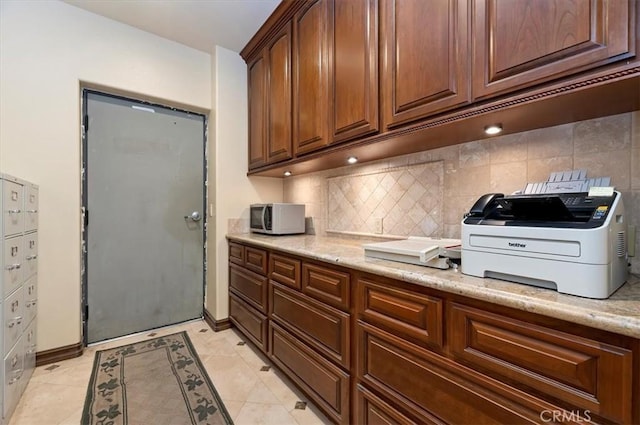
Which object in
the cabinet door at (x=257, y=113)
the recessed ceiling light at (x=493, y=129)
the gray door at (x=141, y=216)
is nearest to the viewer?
the recessed ceiling light at (x=493, y=129)

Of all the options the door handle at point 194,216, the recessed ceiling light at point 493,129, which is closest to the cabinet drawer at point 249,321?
the door handle at point 194,216

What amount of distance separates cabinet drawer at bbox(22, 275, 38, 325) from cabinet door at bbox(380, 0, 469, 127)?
245 cm

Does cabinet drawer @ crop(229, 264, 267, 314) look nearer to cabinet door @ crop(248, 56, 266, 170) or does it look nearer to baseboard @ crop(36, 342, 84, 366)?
cabinet door @ crop(248, 56, 266, 170)

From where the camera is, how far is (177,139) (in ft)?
8.91

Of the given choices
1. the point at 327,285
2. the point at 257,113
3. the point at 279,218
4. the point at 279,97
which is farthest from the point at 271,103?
the point at 327,285

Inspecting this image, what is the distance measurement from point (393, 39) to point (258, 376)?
7.16 ft

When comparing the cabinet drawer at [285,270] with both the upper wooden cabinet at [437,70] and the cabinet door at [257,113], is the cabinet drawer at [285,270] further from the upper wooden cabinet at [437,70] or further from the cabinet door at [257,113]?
the cabinet door at [257,113]

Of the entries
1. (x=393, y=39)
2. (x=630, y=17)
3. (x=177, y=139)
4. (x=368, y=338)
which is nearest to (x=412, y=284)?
(x=368, y=338)

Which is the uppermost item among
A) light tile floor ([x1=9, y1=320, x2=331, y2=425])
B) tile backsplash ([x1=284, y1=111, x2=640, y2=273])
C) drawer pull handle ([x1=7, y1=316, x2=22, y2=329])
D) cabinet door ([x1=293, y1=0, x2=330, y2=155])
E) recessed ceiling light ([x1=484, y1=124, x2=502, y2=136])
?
cabinet door ([x1=293, y1=0, x2=330, y2=155])

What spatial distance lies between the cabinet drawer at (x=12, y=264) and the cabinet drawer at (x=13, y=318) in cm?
6

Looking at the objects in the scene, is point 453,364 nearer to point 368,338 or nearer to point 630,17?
point 368,338

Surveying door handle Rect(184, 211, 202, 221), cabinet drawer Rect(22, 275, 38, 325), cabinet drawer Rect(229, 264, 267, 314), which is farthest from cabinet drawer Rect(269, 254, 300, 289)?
cabinet drawer Rect(22, 275, 38, 325)

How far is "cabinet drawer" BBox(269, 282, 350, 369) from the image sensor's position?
4.39ft

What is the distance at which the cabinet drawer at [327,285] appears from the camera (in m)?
1.32
